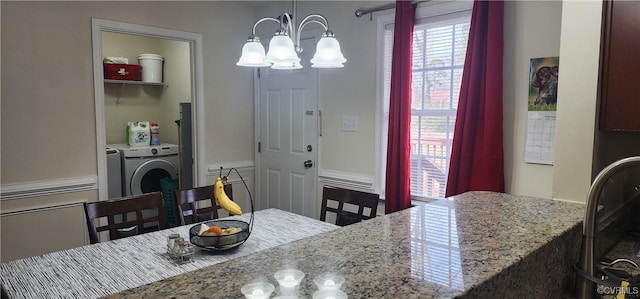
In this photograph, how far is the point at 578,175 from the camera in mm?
1673

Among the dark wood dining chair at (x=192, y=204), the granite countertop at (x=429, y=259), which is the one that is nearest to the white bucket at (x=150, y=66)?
the dark wood dining chair at (x=192, y=204)

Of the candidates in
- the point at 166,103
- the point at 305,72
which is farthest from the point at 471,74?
the point at 166,103

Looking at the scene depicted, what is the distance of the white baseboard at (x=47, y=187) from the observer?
2828mm

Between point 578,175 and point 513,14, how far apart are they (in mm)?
1332

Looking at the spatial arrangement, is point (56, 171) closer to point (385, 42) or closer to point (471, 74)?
point (385, 42)

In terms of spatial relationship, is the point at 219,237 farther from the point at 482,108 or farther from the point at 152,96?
the point at 152,96

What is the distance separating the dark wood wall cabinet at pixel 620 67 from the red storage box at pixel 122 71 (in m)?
4.60

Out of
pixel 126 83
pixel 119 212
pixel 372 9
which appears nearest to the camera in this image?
pixel 119 212

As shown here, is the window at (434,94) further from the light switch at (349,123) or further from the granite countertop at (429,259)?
the granite countertop at (429,259)

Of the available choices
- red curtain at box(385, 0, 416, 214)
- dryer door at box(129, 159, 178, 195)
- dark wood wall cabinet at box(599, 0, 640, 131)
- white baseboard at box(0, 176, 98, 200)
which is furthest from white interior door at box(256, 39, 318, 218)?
dark wood wall cabinet at box(599, 0, 640, 131)

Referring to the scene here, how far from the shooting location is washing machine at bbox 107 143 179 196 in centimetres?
435

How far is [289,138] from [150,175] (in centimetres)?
183

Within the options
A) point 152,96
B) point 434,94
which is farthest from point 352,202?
point 152,96

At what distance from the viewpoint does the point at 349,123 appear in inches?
139
